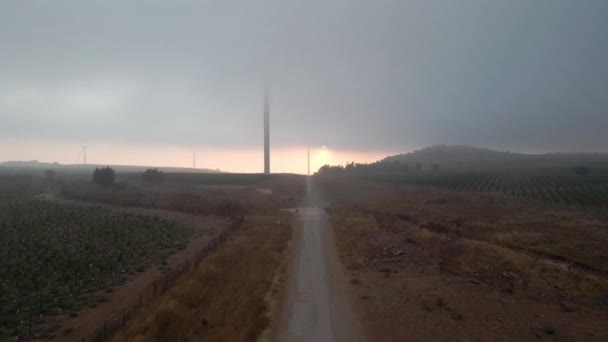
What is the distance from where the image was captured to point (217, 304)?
1641 centimetres

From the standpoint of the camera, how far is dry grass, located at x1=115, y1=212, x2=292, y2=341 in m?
13.5

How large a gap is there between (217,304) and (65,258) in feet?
48.3

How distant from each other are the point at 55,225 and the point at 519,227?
166 feet

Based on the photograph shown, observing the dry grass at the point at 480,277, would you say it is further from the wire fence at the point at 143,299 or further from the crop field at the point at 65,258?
the crop field at the point at 65,258

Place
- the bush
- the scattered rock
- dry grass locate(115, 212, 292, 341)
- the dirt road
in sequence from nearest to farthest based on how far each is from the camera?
dry grass locate(115, 212, 292, 341) < the dirt road < the scattered rock < the bush

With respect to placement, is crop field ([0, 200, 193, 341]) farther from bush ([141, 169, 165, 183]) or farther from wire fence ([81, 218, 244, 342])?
bush ([141, 169, 165, 183])

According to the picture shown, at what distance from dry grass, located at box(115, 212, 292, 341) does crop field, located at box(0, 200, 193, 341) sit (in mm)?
4254

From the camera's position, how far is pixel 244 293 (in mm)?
17906

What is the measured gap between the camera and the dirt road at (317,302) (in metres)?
13.8

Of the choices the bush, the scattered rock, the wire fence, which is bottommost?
the scattered rock

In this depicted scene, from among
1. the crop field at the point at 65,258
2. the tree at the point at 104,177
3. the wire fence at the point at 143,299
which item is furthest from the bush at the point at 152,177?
the wire fence at the point at 143,299

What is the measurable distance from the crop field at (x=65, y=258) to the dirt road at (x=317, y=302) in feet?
32.5

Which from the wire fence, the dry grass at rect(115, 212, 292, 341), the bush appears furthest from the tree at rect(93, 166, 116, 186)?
the dry grass at rect(115, 212, 292, 341)

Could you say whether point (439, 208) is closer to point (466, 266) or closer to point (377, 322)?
point (466, 266)
